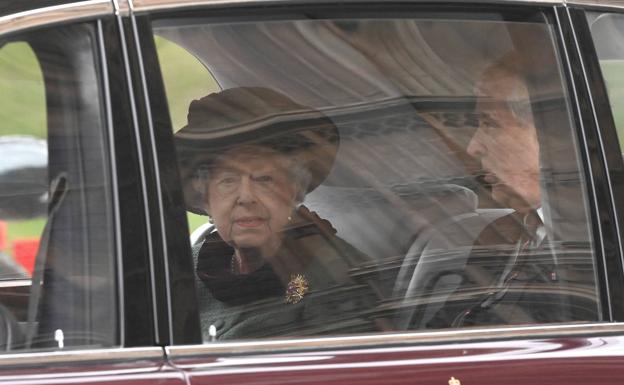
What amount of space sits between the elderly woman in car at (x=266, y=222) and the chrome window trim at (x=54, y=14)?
29 centimetres

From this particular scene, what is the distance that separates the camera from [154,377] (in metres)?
2.76

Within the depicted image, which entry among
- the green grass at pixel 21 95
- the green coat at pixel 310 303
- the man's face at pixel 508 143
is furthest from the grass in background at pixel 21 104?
the man's face at pixel 508 143

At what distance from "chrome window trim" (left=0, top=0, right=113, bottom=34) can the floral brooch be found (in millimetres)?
676

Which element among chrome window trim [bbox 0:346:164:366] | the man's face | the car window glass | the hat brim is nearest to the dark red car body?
chrome window trim [bbox 0:346:164:366]

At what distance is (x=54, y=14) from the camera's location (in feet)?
9.15

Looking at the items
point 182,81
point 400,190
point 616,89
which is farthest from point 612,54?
point 182,81

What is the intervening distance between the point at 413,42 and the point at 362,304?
59 cm

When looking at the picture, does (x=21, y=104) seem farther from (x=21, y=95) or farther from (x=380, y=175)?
(x=380, y=175)

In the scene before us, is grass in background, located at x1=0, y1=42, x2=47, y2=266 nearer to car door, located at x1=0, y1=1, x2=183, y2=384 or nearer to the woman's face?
car door, located at x1=0, y1=1, x2=183, y2=384

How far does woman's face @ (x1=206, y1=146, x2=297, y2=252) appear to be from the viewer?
2.97m

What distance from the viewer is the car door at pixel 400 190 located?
2885mm

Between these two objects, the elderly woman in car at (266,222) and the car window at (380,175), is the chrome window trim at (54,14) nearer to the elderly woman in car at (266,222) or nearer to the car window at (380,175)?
the car window at (380,175)

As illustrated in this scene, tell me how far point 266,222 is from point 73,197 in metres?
0.43

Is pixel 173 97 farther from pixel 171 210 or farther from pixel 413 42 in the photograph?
pixel 413 42
